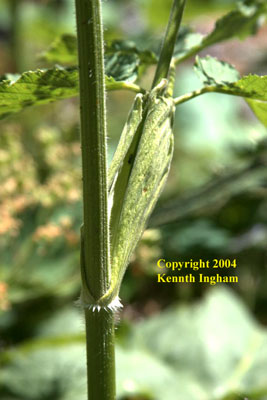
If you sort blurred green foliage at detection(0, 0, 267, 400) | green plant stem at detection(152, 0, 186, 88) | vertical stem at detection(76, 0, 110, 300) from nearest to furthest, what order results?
1. vertical stem at detection(76, 0, 110, 300)
2. green plant stem at detection(152, 0, 186, 88)
3. blurred green foliage at detection(0, 0, 267, 400)

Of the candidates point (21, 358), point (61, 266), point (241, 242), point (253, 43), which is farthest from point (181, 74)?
point (21, 358)

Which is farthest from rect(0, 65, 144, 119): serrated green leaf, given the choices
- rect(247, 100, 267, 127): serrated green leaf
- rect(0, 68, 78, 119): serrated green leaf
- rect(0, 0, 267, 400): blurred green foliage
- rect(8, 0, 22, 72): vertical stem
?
rect(8, 0, 22, 72): vertical stem

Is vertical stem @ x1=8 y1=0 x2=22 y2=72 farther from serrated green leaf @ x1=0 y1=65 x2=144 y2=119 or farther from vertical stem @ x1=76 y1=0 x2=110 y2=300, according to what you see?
vertical stem @ x1=76 y1=0 x2=110 y2=300

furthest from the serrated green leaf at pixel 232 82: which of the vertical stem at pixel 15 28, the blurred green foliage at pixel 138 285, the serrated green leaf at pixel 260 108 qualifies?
the vertical stem at pixel 15 28

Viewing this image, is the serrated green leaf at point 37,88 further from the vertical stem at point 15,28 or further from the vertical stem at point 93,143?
the vertical stem at point 15,28

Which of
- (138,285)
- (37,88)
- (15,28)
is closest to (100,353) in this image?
(37,88)

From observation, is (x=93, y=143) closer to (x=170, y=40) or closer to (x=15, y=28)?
(x=170, y=40)
